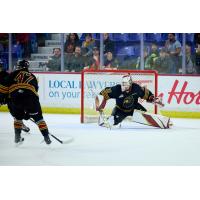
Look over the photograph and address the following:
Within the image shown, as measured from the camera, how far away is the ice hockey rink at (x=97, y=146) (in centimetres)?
405

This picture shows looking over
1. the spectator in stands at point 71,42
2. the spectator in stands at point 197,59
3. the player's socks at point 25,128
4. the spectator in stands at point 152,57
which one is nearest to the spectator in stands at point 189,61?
the spectator in stands at point 197,59

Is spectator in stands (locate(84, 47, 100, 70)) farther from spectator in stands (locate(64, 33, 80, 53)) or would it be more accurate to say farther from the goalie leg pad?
the goalie leg pad

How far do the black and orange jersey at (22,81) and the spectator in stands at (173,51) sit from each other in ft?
2.94

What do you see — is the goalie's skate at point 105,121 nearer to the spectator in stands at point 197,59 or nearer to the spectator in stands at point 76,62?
the spectator in stands at point 76,62

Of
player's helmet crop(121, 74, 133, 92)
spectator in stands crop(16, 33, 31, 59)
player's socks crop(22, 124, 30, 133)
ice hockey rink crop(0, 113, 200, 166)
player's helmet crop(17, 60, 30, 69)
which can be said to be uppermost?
spectator in stands crop(16, 33, 31, 59)

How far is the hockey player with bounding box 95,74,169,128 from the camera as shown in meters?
4.68

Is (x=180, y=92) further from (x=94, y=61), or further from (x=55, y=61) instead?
(x=55, y=61)

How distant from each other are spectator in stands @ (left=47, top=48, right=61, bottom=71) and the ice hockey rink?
Answer: 0.32 metres

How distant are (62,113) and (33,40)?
525mm

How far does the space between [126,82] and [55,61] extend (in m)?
0.53

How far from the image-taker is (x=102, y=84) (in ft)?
15.7

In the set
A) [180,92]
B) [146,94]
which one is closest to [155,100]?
[146,94]

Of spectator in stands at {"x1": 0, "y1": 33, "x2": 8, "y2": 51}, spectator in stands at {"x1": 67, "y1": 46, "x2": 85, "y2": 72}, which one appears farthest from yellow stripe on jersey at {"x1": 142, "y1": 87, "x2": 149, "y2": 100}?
spectator in stands at {"x1": 0, "y1": 33, "x2": 8, "y2": 51}
